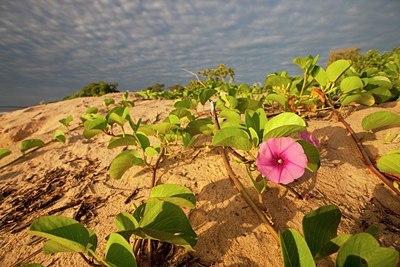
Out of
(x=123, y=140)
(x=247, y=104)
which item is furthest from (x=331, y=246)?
(x=247, y=104)

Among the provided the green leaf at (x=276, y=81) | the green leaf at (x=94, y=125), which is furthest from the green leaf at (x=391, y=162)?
the green leaf at (x=94, y=125)

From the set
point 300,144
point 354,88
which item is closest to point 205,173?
point 300,144

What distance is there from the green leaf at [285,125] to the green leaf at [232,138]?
0.09 m

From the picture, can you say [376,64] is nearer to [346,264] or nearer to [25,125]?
[346,264]

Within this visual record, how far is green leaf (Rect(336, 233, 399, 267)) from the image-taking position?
512mm

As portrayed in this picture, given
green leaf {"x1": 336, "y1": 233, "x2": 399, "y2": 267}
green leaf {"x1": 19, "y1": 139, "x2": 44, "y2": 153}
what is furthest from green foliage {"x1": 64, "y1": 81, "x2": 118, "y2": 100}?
green leaf {"x1": 336, "y1": 233, "x2": 399, "y2": 267}

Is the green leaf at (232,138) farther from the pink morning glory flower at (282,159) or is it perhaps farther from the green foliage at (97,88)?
the green foliage at (97,88)

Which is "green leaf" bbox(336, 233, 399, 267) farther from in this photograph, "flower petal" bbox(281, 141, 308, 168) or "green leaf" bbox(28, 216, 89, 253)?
"green leaf" bbox(28, 216, 89, 253)

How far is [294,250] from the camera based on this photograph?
0.57 meters

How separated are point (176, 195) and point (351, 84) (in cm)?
151

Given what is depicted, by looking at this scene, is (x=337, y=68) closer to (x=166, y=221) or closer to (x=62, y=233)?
(x=166, y=221)

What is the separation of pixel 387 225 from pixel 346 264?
1.86ft

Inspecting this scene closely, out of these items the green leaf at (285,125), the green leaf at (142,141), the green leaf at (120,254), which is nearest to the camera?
the green leaf at (120,254)

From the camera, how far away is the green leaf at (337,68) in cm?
156
